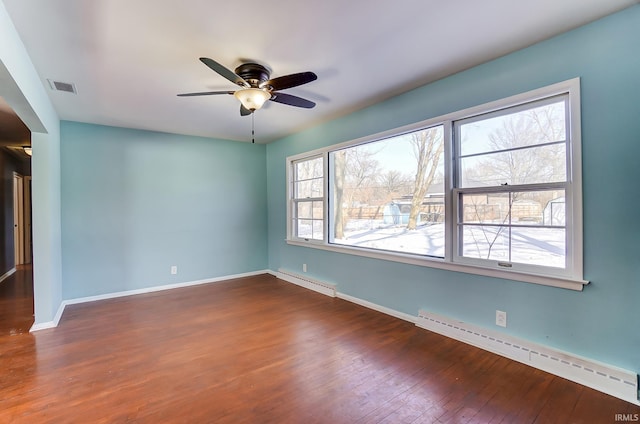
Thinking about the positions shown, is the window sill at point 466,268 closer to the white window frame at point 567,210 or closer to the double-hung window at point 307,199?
the white window frame at point 567,210

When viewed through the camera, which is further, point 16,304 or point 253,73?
point 16,304

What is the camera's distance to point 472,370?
2.23m

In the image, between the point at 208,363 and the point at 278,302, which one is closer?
the point at 208,363

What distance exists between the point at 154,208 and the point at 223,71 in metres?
3.24

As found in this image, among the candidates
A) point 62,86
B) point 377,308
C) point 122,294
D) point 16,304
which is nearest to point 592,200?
point 377,308

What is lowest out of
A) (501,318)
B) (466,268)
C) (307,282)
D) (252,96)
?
(307,282)

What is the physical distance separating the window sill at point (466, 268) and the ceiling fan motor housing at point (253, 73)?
2.31 meters

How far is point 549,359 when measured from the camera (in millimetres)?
2186

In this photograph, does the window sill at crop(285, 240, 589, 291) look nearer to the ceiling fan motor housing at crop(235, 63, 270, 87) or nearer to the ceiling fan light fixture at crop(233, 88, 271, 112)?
the ceiling fan light fixture at crop(233, 88, 271, 112)

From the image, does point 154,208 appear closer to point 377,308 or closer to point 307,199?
point 307,199

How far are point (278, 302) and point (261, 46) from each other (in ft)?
9.86

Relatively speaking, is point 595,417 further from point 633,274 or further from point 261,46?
point 261,46

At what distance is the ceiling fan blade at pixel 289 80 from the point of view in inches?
86.1

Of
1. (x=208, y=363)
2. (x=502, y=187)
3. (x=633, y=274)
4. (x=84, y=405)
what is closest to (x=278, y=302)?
(x=208, y=363)
